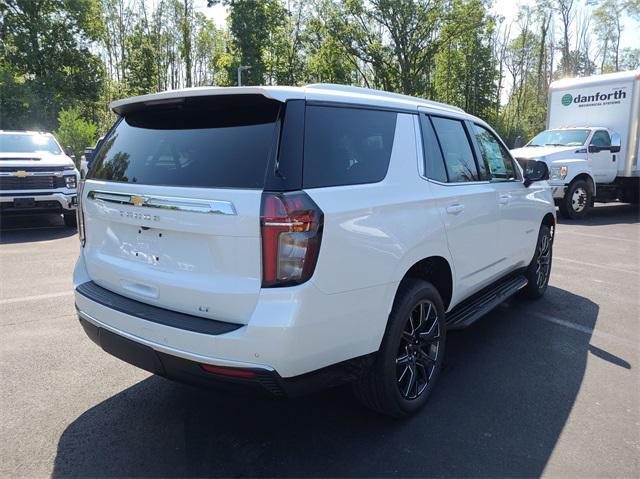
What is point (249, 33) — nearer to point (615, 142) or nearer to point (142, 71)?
point (142, 71)

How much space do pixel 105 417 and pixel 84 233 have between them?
1148 mm

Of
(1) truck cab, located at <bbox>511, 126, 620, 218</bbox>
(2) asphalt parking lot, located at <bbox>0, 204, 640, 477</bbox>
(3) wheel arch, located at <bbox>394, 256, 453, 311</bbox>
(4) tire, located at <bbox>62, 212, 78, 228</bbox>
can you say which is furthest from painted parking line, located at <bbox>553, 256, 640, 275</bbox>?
(4) tire, located at <bbox>62, 212, 78, 228</bbox>

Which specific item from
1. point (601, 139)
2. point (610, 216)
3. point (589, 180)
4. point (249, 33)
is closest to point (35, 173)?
point (589, 180)

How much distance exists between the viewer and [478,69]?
4128 centimetres

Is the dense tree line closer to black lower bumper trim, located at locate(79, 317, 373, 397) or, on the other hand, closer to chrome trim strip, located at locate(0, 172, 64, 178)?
chrome trim strip, located at locate(0, 172, 64, 178)

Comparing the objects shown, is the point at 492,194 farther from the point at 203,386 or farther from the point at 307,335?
the point at 203,386

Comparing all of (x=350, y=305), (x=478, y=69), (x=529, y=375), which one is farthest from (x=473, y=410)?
(x=478, y=69)

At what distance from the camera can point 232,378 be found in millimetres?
2316

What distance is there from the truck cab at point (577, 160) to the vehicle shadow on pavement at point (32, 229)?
9.98 metres

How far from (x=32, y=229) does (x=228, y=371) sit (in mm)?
9210

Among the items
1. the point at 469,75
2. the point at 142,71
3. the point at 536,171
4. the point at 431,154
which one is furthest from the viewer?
the point at 469,75

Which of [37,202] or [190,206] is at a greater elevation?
[190,206]

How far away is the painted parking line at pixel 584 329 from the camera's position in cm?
435

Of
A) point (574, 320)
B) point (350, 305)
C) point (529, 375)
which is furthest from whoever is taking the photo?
point (574, 320)
